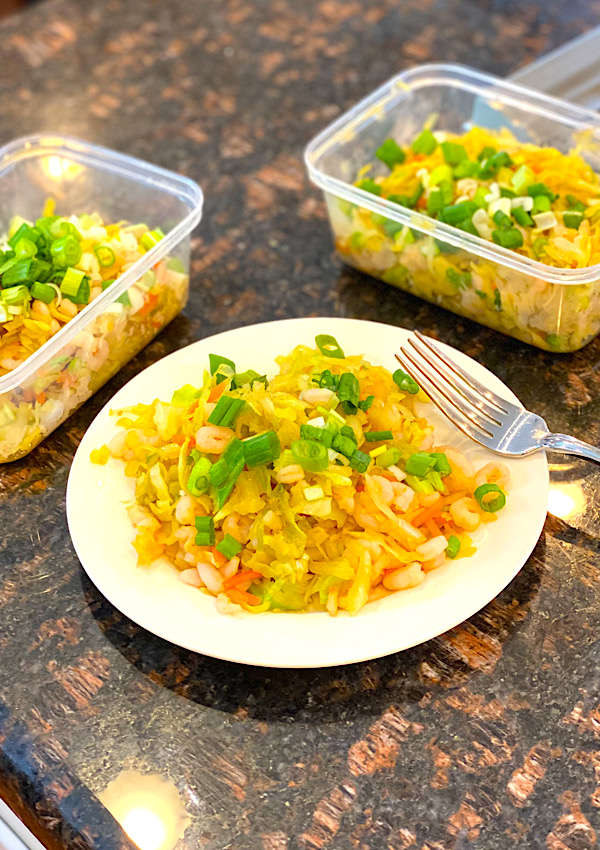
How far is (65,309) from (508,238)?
2.58ft

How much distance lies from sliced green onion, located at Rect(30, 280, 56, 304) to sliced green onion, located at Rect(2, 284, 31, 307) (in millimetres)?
12

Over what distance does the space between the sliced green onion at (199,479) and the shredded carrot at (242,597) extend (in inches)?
5.9

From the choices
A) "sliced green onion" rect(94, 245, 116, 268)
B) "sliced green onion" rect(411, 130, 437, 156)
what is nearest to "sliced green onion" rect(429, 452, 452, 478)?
"sliced green onion" rect(94, 245, 116, 268)

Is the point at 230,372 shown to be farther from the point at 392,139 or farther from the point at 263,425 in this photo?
the point at 392,139

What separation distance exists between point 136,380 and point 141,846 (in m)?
0.74

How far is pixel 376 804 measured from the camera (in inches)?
42.9

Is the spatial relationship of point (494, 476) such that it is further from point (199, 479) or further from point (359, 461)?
point (199, 479)

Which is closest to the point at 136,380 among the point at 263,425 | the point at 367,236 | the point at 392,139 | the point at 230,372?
the point at 230,372

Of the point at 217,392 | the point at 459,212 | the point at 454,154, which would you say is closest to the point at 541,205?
the point at 459,212

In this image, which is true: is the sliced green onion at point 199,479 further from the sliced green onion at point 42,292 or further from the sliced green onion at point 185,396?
the sliced green onion at point 42,292

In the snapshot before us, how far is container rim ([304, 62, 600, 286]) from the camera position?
150 cm

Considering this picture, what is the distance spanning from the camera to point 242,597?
1.21m

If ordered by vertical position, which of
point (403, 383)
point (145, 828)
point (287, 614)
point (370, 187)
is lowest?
point (145, 828)

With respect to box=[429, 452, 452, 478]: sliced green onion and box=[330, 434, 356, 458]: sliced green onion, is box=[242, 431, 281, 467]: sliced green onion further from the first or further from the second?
box=[429, 452, 452, 478]: sliced green onion
